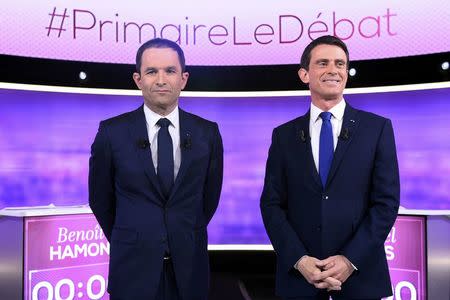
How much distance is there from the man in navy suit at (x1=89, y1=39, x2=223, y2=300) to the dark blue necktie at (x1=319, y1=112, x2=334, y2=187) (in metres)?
0.53

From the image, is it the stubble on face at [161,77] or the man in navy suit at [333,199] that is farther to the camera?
the stubble on face at [161,77]

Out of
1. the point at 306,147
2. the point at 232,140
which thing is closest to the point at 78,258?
the point at 232,140

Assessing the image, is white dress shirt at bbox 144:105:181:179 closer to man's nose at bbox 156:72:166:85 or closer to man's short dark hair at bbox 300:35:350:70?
man's nose at bbox 156:72:166:85

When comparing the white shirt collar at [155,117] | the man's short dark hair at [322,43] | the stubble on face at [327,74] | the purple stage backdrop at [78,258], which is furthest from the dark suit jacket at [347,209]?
the purple stage backdrop at [78,258]

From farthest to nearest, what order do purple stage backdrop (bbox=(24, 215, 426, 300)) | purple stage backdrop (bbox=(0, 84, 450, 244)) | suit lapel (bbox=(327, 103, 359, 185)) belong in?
purple stage backdrop (bbox=(0, 84, 450, 244)) < purple stage backdrop (bbox=(24, 215, 426, 300)) < suit lapel (bbox=(327, 103, 359, 185))

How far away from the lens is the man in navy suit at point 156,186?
93.9 inches

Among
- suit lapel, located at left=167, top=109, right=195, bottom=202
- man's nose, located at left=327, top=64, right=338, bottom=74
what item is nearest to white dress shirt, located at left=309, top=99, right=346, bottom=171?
man's nose, located at left=327, top=64, right=338, bottom=74

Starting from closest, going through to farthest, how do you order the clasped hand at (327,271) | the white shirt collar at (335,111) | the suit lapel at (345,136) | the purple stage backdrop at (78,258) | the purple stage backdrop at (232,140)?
the clasped hand at (327,271)
the suit lapel at (345,136)
the white shirt collar at (335,111)
the purple stage backdrop at (78,258)
the purple stage backdrop at (232,140)

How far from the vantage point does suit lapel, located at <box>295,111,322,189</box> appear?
7.88ft

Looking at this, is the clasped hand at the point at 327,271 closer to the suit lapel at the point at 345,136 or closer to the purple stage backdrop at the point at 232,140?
the suit lapel at the point at 345,136

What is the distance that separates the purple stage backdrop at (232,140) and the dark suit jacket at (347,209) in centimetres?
274

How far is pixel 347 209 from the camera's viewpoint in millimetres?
2371

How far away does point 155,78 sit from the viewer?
243cm

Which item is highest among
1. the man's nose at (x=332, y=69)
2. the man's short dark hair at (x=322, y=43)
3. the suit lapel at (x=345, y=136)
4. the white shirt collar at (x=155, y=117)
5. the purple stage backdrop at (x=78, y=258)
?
the man's short dark hair at (x=322, y=43)
